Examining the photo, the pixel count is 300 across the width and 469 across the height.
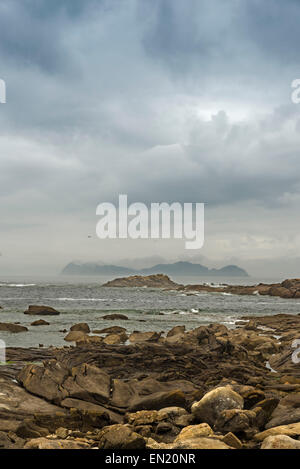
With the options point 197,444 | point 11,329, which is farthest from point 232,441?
point 11,329

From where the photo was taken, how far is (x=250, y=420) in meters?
9.41

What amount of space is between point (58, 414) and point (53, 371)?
340cm

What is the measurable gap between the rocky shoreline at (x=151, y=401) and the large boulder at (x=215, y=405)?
2cm

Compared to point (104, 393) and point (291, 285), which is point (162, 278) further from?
point (104, 393)

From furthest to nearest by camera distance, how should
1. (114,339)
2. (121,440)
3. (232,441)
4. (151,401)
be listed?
(114,339) < (151,401) < (232,441) < (121,440)

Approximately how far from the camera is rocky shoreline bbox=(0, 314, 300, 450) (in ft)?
27.8

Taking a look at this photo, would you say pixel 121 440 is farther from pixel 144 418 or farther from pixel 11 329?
pixel 11 329

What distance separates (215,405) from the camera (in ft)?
32.3

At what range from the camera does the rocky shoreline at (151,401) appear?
8461 millimetres

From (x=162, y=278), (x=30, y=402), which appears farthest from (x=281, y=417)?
(x=162, y=278)

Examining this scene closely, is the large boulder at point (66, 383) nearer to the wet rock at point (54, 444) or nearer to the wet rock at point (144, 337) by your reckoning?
the wet rock at point (54, 444)

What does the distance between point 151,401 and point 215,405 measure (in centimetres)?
214

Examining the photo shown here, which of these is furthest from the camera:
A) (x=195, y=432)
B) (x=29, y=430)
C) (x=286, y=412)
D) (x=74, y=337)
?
(x=74, y=337)

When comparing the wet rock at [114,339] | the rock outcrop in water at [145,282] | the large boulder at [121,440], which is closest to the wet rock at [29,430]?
the large boulder at [121,440]
